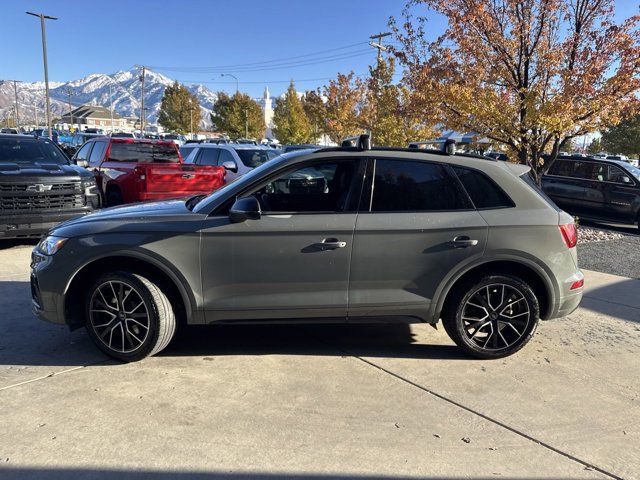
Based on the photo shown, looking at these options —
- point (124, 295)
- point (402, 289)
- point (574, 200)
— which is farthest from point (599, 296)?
point (574, 200)

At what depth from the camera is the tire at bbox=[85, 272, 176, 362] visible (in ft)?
12.7

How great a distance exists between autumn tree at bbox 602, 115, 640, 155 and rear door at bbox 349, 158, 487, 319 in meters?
44.7

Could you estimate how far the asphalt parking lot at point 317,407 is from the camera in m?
2.78

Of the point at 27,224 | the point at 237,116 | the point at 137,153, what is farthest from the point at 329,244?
the point at 237,116

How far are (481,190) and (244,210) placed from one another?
1.93 metres

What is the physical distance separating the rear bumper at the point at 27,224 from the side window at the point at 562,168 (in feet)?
38.6

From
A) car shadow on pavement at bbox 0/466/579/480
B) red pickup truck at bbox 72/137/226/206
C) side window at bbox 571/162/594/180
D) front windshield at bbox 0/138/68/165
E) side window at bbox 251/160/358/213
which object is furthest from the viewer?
side window at bbox 571/162/594/180

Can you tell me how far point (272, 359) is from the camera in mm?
4148

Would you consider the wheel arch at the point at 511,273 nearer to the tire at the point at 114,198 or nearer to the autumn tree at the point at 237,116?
the tire at the point at 114,198

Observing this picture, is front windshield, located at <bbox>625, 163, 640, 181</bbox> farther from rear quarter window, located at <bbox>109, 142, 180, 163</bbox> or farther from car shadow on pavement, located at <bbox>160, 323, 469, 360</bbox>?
rear quarter window, located at <bbox>109, 142, 180, 163</bbox>

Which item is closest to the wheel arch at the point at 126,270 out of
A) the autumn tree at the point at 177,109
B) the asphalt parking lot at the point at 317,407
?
the asphalt parking lot at the point at 317,407

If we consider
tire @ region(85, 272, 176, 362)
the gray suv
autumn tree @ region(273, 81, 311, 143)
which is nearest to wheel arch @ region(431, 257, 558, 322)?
the gray suv

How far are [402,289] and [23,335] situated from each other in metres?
3.42

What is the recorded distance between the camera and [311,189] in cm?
438
